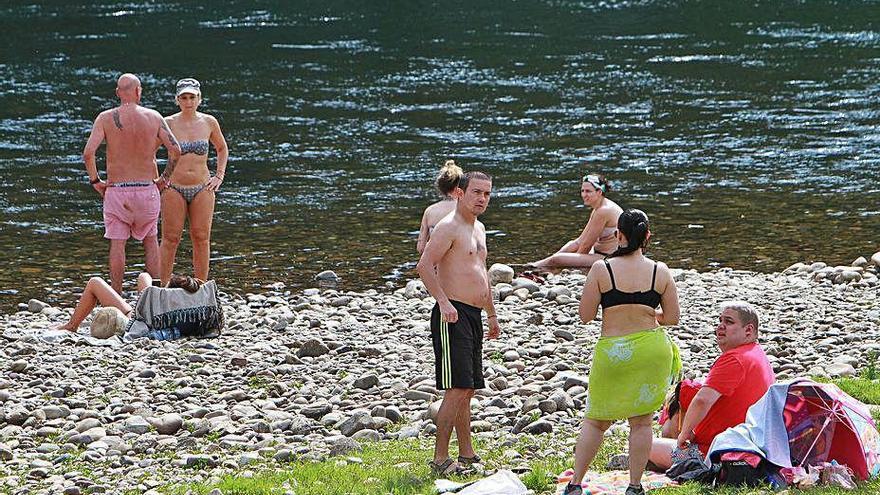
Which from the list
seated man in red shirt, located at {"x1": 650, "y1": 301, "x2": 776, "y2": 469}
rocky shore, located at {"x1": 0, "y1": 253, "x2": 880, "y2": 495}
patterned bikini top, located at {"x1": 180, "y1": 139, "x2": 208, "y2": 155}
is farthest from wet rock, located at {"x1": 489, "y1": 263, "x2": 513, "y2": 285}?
seated man in red shirt, located at {"x1": 650, "y1": 301, "x2": 776, "y2": 469}

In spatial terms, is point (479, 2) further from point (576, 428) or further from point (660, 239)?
point (576, 428)

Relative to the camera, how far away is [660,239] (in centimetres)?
1827

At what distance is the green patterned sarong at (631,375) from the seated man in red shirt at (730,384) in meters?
0.50

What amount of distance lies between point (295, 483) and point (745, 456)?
8.48 ft

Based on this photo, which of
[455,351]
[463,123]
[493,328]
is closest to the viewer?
[455,351]

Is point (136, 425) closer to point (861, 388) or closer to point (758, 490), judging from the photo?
point (758, 490)

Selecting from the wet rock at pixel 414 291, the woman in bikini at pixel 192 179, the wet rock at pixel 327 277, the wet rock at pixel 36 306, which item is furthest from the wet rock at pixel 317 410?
the wet rock at pixel 327 277

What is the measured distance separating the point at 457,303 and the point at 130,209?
676cm

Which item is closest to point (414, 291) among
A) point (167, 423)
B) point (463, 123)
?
point (167, 423)

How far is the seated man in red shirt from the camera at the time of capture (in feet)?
26.2

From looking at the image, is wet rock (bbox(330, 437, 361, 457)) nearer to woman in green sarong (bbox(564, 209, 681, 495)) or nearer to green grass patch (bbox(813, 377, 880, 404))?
woman in green sarong (bbox(564, 209, 681, 495))

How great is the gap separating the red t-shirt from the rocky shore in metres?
1.34

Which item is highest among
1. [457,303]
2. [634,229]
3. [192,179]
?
[634,229]

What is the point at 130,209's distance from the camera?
14.2 m
